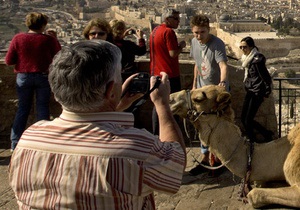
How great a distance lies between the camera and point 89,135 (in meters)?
1.91

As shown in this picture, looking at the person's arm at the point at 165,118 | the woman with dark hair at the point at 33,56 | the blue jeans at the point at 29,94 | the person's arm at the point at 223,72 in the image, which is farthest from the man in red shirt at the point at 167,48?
the person's arm at the point at 165,118

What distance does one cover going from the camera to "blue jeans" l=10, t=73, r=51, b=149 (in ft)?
17.0

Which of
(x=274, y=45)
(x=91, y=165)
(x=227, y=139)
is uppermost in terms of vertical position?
(x=91, y=165)

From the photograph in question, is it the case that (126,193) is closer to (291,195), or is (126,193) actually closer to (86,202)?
(86,202)

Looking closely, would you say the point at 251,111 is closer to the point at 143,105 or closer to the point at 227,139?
the point at 143,105

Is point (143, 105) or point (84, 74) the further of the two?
point (143, 105)

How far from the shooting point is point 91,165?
1.86 metres

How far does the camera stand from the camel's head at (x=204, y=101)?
377 cm

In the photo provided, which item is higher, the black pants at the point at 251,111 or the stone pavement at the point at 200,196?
the black pants at the point at 251,111

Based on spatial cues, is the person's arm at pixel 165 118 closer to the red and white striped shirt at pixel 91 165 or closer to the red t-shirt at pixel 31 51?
the red and white striped shirt at pixel 91 165

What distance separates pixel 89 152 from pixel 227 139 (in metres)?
2.11

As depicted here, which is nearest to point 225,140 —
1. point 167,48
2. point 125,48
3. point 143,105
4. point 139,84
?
point 139,84

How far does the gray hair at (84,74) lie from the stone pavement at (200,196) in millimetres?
2401

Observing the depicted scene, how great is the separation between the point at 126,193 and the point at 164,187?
16 cm
